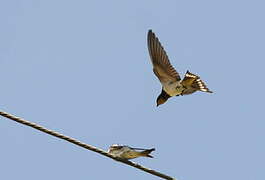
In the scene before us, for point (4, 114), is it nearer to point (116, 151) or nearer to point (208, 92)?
point (116, 151)

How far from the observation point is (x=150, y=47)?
7.49 m

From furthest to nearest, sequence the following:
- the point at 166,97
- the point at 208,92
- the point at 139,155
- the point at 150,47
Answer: the point at 166,97, the point at 150,47, the point at 208,92, the point at 139,155

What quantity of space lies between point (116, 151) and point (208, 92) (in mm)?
1969

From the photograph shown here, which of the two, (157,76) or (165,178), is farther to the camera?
(157,76)

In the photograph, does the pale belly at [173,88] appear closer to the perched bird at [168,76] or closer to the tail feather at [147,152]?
the perched bird at [168,76]

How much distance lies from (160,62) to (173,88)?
0.28 metres

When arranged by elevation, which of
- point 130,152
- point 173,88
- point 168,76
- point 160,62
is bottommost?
point 130,152

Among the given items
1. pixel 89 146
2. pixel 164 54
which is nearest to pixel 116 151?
pixel 89 146

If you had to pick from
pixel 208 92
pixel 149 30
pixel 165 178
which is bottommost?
pixel 165 178

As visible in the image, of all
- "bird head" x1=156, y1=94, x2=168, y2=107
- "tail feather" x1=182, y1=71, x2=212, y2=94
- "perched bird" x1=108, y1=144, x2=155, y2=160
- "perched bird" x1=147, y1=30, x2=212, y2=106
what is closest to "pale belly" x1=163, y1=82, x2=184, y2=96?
"perched bird" x1=147, y1=30, x2=212, y2=106

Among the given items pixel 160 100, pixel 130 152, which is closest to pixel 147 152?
pixel 130 152

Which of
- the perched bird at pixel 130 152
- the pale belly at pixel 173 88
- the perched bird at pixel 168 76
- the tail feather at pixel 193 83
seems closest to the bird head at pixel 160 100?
the perched bird at pixel 168 76

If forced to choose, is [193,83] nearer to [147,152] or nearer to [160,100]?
[160,100]

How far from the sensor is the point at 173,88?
7.64 metres
